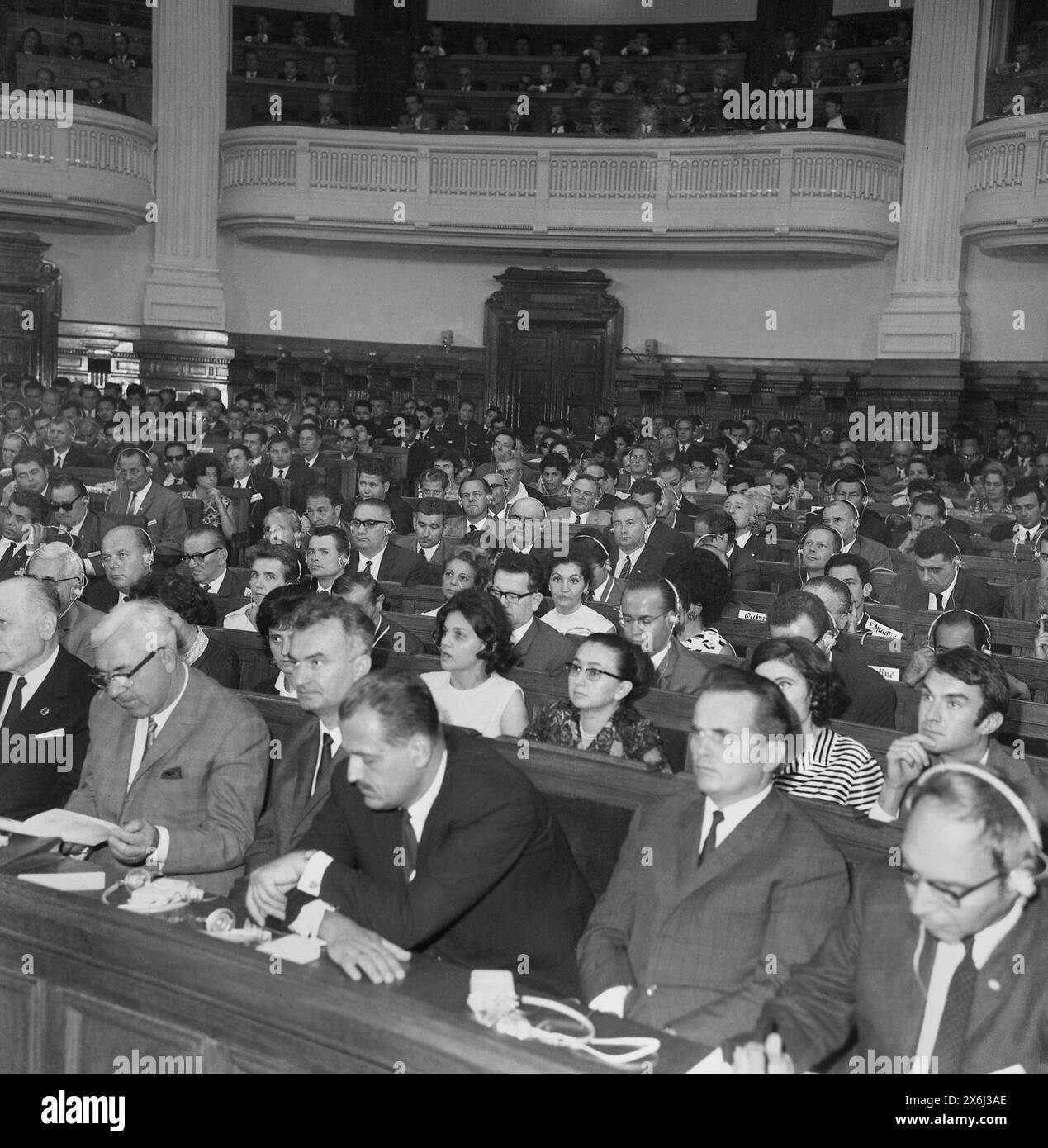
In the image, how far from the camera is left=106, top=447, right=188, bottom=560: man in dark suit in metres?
8.54

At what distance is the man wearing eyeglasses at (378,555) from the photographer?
694 centimetres

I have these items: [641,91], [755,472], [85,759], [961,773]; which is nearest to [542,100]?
[641,91]

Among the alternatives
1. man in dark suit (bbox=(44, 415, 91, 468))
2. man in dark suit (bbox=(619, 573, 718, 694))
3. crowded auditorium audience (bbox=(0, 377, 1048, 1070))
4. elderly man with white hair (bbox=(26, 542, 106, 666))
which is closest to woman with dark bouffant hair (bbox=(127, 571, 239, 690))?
crowded auditorium audience (bbox=(0, 377, 1048, 1070))

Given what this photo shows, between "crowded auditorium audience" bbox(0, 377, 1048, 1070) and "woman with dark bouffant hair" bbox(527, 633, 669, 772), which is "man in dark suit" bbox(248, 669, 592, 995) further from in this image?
"woman with dark bouffant hair" bbox(527, 633, 669, 772)

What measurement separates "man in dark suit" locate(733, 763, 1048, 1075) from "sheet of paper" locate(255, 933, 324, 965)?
755 millimetres

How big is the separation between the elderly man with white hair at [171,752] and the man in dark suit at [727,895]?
3.39 ft

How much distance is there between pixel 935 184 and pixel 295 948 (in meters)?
13.5

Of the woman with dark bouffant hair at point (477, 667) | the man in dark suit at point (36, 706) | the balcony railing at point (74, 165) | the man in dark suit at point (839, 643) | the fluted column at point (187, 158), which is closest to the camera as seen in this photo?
the man in dark suit at point (36, 706)

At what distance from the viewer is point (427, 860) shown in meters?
2.85

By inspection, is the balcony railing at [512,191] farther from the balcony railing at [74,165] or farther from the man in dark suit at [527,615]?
the man in dark suit at [527,615]

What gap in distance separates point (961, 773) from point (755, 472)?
10.2 m

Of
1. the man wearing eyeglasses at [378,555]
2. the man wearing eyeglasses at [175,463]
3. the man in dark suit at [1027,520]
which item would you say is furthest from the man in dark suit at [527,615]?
the man wearing eyeglasses at [175,463]

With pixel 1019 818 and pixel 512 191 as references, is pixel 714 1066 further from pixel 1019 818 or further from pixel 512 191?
pixel 512 191
